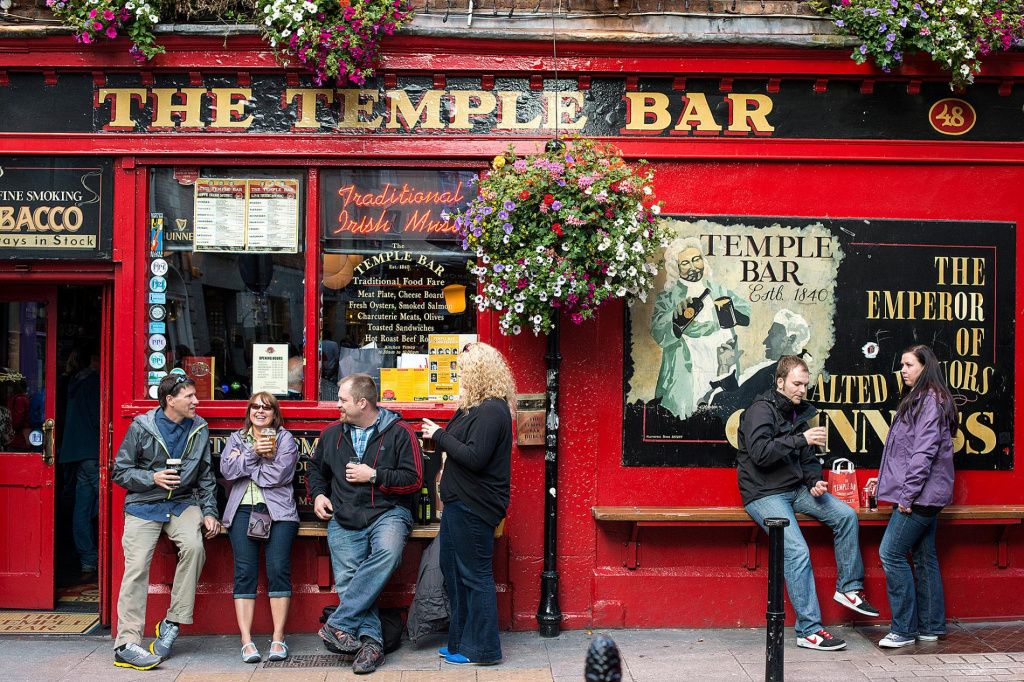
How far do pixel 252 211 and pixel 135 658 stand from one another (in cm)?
312

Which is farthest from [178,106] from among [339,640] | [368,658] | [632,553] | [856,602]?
[856,602]

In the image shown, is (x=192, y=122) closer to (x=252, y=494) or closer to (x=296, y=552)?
(x=252, y=494)

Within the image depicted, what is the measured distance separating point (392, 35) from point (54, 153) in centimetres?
255

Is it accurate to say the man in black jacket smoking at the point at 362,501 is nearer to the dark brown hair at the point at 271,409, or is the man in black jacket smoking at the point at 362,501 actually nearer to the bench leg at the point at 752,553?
the dark brown hair at the point at 271,409

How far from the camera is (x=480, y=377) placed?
239 inches

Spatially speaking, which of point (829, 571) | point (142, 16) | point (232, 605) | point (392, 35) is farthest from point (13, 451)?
point (829, 571)

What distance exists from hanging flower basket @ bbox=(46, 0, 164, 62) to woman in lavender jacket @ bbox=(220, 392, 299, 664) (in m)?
2.58

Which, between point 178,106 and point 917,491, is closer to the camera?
point 917,491

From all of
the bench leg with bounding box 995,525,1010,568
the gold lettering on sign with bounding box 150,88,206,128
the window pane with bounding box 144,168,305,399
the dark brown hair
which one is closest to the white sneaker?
the bench leg with bounding box 995,525,1010,568

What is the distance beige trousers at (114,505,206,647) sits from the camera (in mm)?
6352

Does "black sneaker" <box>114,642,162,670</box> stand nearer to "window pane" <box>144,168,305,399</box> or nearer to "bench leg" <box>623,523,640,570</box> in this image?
"window pane" <box>144,168,305,399</box>

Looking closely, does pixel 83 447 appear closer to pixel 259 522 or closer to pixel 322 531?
pixel 259 522

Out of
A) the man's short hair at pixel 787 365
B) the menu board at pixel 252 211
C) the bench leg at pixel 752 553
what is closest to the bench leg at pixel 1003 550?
the bench leg at pixel 752 553

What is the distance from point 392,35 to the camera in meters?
6.94
